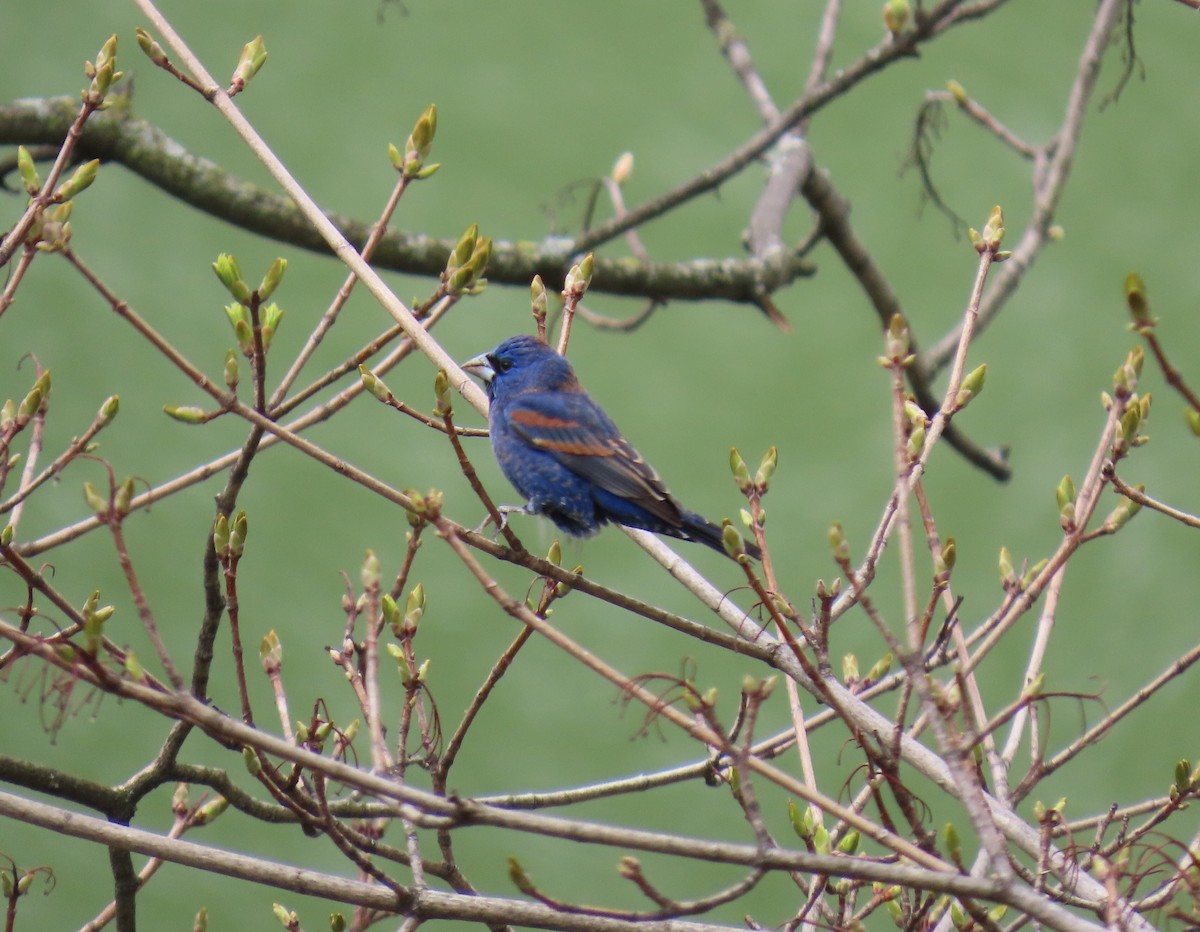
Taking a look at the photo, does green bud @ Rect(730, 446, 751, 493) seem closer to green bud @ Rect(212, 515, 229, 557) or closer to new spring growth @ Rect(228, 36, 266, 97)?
green bud @ Rect(212, 515, 229, 557)

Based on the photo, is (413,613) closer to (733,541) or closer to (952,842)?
(733,541)

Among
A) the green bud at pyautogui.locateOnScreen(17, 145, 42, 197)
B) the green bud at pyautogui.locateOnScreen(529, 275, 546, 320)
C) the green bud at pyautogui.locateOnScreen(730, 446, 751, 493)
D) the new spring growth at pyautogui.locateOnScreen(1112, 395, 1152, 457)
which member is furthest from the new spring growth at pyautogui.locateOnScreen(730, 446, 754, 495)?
the green bud at pyautogui.locateOnScreen(17, 145, 42, 197)

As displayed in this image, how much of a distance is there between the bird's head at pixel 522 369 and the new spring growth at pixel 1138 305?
1.61 metres

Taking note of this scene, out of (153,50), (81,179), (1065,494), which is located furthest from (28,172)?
(1065,494)

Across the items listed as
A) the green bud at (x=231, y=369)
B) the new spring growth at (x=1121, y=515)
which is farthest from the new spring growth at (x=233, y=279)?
the new spring growth at (x=1121, y=515)

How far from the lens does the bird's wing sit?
8.13ft

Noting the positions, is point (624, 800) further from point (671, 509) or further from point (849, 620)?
point (671, 509)

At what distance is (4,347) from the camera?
4246 mm

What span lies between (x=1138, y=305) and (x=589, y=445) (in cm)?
150

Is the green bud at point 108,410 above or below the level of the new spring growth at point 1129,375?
below

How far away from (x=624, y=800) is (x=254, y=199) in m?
2.05

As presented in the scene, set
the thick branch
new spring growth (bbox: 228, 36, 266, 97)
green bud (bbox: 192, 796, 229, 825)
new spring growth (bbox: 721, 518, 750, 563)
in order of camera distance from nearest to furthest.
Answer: new spring growth (bbox: 721, 518, 750, 563) < new spring growth (bbox: 228, 36, 266, 97) < green bud (bbox: 192, 796, 229, 825) < the thick branch

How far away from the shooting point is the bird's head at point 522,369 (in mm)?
2786

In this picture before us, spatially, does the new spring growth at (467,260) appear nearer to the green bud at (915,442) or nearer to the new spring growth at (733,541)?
the new spring growth at (733,541)
